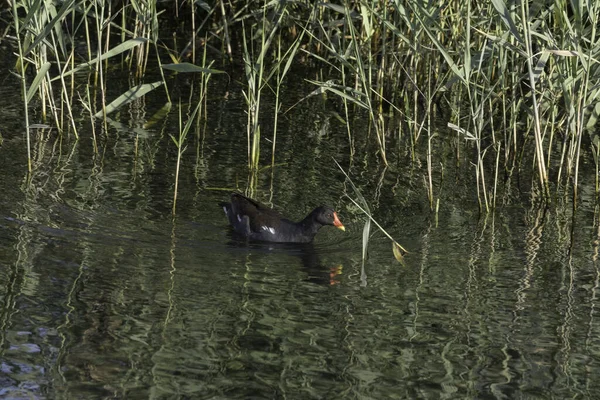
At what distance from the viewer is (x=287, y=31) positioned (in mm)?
12445

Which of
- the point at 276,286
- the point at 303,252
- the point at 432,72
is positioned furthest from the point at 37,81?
the point at 432,72

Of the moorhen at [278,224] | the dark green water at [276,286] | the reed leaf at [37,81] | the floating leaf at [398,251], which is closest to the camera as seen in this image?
the dark green water at [276,286]

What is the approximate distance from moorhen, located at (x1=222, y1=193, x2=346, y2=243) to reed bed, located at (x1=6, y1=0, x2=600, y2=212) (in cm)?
60

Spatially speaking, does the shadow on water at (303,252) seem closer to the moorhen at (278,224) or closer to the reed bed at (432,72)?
the moorhen at (278,224)

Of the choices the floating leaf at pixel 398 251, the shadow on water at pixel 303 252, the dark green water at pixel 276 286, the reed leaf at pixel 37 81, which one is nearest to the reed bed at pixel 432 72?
the reed leaf at pixel 37 81

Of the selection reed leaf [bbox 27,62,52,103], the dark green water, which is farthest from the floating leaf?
reed leaf [bbox 27,62,52,103]

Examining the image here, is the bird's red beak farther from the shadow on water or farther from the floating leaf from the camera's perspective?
the floating leaf

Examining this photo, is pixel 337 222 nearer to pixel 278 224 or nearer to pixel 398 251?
pixel 278 224

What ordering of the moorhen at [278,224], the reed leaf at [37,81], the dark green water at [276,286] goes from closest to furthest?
1. the dark green water at [276,286]
2. the moorhen at [278,224]
3. the reed leaf at [37,81]

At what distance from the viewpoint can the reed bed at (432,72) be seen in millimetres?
6949

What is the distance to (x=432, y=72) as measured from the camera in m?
9.24

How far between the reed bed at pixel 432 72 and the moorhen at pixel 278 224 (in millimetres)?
604

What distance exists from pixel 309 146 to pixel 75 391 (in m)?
4.91

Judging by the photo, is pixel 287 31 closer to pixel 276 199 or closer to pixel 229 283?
pixel 276 199
